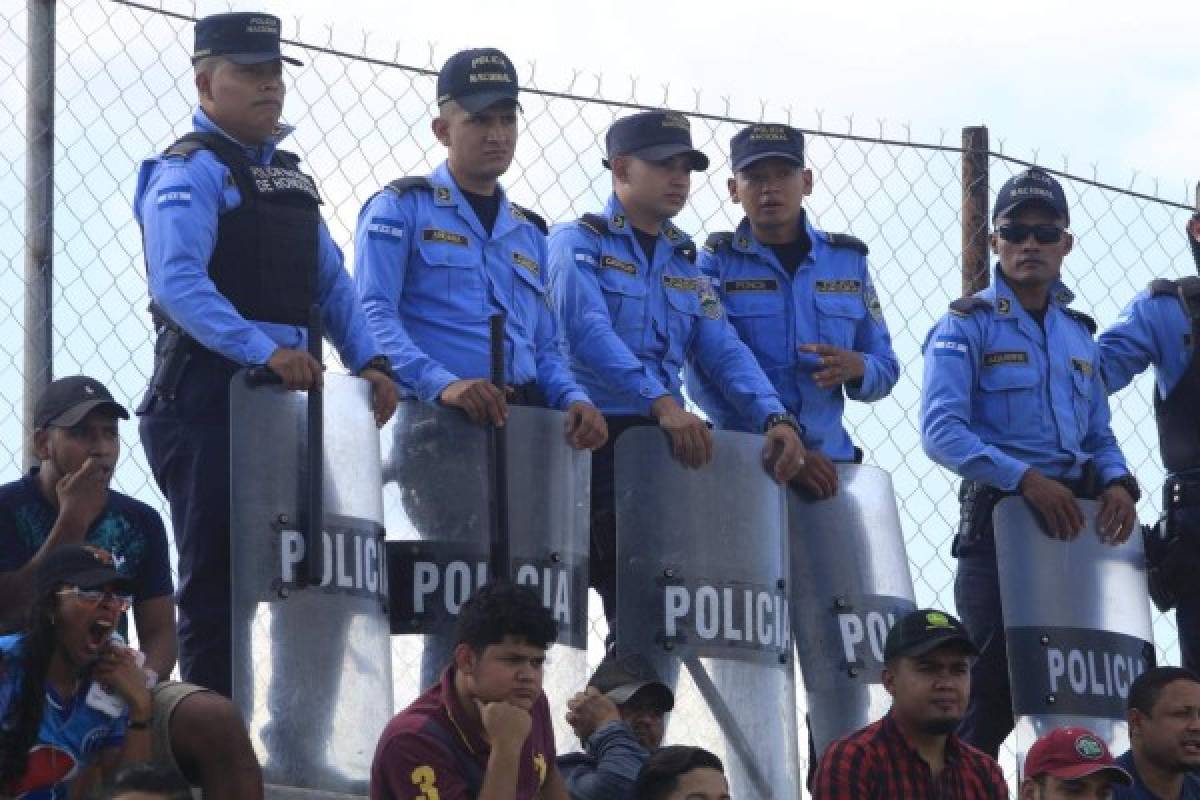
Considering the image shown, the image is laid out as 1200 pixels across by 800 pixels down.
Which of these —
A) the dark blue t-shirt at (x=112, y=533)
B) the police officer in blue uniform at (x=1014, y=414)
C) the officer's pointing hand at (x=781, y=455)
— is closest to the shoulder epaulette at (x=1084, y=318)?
the police officer in blue uniform at (x=1014, y=414)

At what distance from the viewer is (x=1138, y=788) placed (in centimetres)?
805

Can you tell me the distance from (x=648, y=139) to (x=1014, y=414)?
1.41 m

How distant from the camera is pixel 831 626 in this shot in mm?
8648

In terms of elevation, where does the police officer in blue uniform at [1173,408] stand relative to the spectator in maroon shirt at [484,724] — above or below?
above

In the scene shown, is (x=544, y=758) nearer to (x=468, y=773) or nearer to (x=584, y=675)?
(x=468, y=773)

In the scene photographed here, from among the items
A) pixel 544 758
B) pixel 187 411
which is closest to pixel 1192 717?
pixel 544 758

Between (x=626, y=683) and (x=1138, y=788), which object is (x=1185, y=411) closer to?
(x=1138, y=788)

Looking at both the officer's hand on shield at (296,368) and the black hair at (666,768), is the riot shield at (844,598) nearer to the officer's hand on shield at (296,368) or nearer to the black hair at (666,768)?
the black hair at (666,768)

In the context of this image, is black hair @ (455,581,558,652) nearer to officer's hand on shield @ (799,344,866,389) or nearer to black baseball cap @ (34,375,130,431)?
black baseball cap @ (34,375,130,431)

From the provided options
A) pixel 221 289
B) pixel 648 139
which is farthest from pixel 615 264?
pixel 221 289

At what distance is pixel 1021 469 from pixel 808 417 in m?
0.64

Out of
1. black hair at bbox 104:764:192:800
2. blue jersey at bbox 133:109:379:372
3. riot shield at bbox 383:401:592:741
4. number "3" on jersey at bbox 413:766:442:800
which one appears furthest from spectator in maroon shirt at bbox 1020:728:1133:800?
black hair at bbox 104:764:192:800

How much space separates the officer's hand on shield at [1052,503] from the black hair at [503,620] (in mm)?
2470

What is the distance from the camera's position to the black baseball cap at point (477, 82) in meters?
8.29
